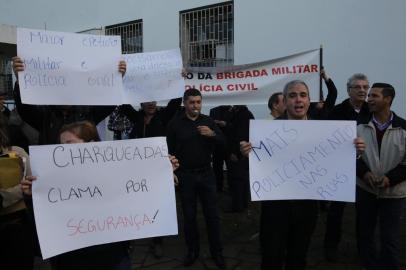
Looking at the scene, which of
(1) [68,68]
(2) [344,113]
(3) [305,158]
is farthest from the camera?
(2) [344,113]

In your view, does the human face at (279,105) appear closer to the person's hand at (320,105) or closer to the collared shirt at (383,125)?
the person's hand at (320,105)

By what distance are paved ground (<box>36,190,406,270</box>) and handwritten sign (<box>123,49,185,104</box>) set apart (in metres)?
1.76

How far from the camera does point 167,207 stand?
2377 mm

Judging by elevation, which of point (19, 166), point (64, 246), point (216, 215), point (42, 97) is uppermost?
point (42, 97)

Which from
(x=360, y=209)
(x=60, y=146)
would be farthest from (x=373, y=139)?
(x=60, y=146)

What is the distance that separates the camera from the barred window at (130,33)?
9.99m

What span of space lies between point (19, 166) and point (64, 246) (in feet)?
2.15

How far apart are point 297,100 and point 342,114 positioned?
5.59 feet

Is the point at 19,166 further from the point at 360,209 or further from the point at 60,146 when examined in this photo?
the point at 360,209

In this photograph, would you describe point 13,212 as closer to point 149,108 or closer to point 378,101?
point 149,108

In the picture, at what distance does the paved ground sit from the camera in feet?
13.8

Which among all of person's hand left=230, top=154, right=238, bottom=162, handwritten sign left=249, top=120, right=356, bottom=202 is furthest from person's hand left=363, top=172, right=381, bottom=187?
person's hand left=230, top=154, right=238, bottom=162

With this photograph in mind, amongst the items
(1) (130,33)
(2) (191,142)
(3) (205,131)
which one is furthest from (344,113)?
(1) (130,33)

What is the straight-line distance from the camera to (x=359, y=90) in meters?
4.13
